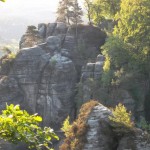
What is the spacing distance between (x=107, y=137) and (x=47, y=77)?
108 ft

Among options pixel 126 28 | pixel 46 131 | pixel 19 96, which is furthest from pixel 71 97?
pixel 46 131

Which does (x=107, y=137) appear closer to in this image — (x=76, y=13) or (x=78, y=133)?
(x=78, y=133)

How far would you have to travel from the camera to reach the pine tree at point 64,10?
7712cm

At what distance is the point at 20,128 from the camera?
27.6ft

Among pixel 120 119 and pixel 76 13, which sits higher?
pixel 76 13

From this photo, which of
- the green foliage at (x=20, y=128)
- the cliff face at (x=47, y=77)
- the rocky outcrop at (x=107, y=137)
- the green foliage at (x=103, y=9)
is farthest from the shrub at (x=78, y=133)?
the green foliage at (x=103, y=9)

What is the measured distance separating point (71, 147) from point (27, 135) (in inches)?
826

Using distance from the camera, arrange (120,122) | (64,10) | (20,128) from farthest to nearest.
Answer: (64,10), (120,122), (20,128)

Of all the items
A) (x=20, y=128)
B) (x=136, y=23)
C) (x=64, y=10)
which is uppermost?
(x=64, y=10)

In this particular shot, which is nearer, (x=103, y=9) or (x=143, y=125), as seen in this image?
(x=143, y=125)

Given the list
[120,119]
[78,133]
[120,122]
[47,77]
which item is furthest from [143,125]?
[47,77]

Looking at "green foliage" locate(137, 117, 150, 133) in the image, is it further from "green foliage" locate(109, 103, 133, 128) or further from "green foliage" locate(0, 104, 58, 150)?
"green foliage" locate(0, 104, 58, 150)

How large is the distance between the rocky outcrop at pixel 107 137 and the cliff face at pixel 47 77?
28.6m

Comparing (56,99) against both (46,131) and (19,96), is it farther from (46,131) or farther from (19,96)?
(46,131)
